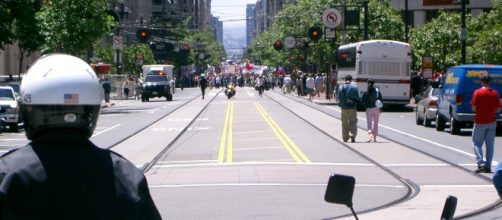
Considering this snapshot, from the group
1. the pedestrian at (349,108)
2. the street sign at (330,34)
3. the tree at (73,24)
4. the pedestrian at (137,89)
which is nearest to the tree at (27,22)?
the tree at (73,24)

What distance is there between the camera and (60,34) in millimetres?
53531

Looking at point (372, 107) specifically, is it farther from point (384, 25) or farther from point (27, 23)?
point (384, 25)

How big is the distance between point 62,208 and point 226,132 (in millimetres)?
28983

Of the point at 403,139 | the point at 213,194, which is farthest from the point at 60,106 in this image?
the point at 403,139

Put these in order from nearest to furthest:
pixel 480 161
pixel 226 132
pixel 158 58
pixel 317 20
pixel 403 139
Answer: pixel 480 161, pixel 403 139, pixel 226 132, pixel 317 20, pixel 158 58

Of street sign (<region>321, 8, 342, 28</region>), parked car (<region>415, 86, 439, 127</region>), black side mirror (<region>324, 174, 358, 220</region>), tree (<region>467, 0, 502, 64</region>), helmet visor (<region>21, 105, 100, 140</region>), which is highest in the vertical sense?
street sign (<region>321, 8, 342, 28</region>)

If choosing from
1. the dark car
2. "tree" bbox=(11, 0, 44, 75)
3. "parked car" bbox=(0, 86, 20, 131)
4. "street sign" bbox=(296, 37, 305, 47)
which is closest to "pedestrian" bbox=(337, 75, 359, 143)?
"parked car" bbox=(0, 86, 20, 131)

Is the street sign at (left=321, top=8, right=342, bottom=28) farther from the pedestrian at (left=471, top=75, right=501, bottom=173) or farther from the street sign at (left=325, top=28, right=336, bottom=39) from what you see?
the pedestrian at (left=471, top=75, right=501, bottom=173)

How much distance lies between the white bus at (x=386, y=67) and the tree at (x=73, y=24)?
42.7ft

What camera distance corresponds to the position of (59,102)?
12.5ft

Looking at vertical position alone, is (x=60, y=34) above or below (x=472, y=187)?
above

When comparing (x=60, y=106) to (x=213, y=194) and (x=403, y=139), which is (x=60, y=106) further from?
(x=403, y=139)

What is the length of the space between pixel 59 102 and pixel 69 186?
1.13 feet

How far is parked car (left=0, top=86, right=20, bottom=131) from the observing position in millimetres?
34500
